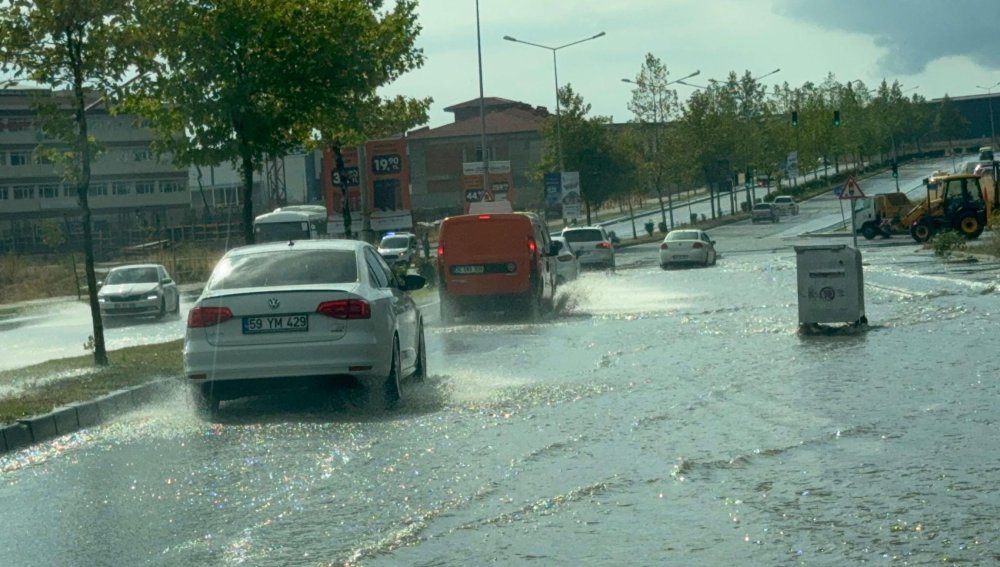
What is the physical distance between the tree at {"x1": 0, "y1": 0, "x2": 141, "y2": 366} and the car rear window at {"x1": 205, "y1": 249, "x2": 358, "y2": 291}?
534 centimetres

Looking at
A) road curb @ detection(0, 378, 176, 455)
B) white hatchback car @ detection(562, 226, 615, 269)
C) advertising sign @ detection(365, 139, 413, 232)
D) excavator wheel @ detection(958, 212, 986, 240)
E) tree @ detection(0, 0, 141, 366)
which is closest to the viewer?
road curb @ detection(0, 378, 176, 455)

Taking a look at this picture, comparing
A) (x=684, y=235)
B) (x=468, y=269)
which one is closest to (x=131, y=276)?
(x=468, y=269)

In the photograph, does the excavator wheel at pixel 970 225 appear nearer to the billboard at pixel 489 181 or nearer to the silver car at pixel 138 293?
the billboard at pixel 489 181

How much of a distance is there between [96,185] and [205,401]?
3598 inches

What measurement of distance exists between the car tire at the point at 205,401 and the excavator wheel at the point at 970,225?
170 ft

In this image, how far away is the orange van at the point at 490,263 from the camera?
2772 cm

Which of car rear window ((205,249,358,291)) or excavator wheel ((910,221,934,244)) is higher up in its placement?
car rear window ((205,249,358,291))

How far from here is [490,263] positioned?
2784 cm

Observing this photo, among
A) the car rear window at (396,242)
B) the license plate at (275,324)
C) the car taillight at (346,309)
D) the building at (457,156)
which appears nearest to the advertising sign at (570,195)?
the car rear window at (396,242)

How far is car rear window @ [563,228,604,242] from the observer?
2172 inches

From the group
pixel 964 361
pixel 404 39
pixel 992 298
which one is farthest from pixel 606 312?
pixel 964 361

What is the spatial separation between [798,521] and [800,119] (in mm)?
137182

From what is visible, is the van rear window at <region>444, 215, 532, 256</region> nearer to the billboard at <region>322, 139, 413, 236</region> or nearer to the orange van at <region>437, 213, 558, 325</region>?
the orange van at <region>437, 213, 558, 325</region>

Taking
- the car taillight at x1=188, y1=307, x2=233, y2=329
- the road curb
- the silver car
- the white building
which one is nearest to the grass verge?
the road curb
